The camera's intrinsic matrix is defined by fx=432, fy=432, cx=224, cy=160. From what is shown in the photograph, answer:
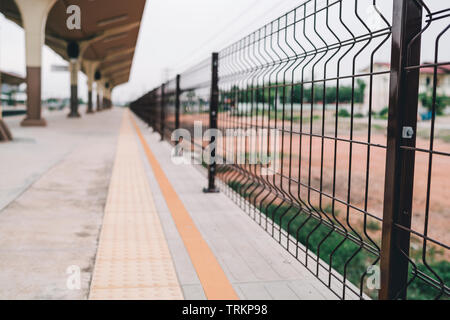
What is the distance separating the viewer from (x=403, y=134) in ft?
6.04

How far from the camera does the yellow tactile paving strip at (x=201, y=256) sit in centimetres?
259

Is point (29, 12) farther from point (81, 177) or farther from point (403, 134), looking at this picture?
point (403, 134)

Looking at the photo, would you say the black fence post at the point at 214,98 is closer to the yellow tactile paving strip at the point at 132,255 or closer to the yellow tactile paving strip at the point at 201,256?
the yellow tactile paving strip at the point at 201,256

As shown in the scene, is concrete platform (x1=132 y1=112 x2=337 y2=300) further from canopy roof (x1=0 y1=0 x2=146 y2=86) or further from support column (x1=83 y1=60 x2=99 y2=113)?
support column (x1=83 y1=60 x2=99 y2=113)

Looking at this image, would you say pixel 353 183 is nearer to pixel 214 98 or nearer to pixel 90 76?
pixel 214 98

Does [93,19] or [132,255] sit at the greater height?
[93,19]

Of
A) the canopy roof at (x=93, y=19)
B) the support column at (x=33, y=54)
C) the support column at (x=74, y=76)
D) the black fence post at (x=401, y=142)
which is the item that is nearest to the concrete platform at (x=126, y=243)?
the black fence post at (x=401, y=142)

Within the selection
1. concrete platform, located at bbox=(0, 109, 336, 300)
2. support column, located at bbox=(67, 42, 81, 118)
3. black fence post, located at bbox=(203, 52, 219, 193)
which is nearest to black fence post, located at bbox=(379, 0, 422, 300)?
concrete platform, located at bbox=(0, 109, 336, 300)

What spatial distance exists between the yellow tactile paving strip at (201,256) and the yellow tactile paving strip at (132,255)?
17 centimetres

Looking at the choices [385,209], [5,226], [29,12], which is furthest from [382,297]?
[29,12]

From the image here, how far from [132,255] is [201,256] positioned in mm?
513

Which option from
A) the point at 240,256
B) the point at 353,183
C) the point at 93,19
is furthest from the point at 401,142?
the point at 93,19

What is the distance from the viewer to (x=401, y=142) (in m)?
1.84

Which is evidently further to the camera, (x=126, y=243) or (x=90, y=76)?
(x=90, y=76)
